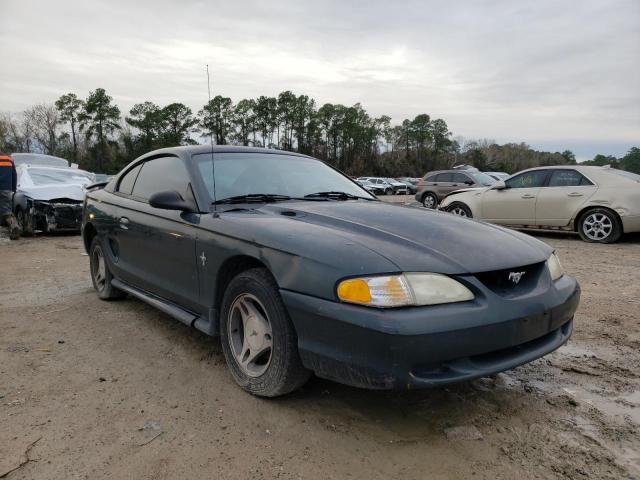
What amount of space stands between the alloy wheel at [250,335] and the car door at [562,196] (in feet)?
25.3

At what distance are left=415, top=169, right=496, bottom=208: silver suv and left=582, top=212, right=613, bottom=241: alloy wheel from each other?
26.1 ft

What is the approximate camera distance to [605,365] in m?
3.15

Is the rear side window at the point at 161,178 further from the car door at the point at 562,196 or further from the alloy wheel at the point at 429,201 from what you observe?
the alloy wheel at the point at 429,201

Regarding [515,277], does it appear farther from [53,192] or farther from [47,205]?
[53,192]

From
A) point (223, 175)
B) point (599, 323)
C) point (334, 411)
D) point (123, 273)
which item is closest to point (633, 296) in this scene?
point (599, 323)

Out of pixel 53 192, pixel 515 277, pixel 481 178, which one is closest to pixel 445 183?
pixel 481 178

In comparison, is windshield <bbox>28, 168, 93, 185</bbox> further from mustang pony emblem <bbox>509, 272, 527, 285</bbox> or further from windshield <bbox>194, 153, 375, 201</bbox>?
mustang pony emblem <bbox>509, 272, 527, 285</bbox>

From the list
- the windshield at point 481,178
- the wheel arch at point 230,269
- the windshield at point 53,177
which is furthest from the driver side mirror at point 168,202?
the windshield at point 481,178

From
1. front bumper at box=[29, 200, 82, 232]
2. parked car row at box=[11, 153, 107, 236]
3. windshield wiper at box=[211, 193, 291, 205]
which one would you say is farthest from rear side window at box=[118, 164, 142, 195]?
front bumper at box=[29, 200, 82, 232]

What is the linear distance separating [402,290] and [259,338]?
0.95 meters

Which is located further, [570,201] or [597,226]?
[570,201]

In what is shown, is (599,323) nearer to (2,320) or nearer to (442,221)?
(442,221)

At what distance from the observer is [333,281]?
2.17 metres

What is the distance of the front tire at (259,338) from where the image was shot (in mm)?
2414
